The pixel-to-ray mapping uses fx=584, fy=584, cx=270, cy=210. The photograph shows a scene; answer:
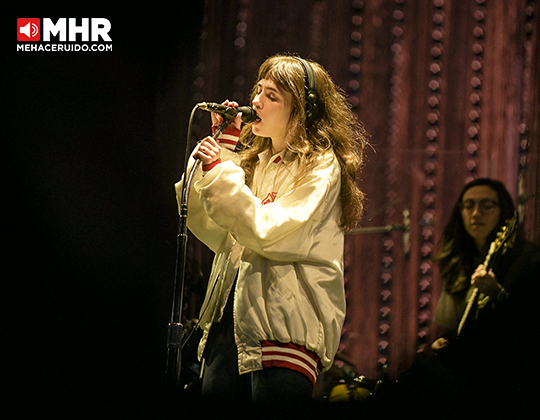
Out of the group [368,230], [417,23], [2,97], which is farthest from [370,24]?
[2,97]

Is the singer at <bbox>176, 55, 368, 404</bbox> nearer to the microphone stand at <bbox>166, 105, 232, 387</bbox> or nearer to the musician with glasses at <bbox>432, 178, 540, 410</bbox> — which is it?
the microphone stand at <bbox>166, 105, 232, 387</bbox>

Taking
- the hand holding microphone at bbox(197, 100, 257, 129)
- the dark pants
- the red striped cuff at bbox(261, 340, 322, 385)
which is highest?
the hand holding microphone at bbox(197, 100, 257, 129)

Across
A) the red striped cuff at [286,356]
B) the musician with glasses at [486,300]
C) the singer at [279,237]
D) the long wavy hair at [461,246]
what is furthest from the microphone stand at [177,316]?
the long wavy hair at [461,246]

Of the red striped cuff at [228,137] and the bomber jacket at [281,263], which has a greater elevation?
the red striped cuff at [228,137]

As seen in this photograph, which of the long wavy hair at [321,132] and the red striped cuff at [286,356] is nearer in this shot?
the red striped cuff at [286,356]

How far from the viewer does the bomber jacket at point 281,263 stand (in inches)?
61.2

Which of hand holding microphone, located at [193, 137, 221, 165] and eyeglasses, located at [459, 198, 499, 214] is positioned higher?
hand holding microphone, located at [193, 137, 221, 165]

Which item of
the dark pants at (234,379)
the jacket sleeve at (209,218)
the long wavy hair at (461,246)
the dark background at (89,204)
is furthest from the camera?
the long wavy hair at (461,246)

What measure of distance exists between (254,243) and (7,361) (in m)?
1.27

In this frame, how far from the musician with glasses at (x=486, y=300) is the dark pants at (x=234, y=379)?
814 mm

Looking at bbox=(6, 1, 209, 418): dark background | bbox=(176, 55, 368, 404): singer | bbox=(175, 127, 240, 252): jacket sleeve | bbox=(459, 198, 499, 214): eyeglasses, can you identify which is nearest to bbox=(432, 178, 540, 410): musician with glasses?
bbox=(459, 198, 499, 214): eyeglasses

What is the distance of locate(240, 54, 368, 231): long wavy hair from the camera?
1721mm

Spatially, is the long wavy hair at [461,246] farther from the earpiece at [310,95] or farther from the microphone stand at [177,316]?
the microphone stand at [177,316]

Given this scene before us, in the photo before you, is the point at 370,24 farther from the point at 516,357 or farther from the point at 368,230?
the point at 516,357
